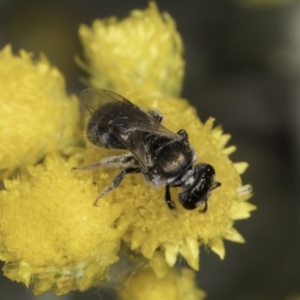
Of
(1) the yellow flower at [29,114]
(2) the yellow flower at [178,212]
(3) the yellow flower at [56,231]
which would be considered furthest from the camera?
(1) the yellow flower at [29,114]

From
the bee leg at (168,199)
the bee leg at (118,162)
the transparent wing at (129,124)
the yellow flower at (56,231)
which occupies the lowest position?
the yellow flower at (56,231)

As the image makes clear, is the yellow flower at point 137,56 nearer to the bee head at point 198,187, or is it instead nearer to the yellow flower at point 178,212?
the yellow flower at point 178,212

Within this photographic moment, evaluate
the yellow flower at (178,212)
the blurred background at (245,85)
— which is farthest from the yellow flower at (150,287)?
the blurred background at (245,85)

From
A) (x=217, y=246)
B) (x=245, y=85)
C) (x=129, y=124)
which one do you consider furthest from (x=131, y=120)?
(x=245, y=85)

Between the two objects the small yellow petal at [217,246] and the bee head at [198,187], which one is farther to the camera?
the small yellow petal at [217,246]

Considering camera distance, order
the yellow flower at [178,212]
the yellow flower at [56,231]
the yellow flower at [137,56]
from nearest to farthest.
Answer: the yellow flower at [56,231] < the yellow flower at [178,212] < the yellow flower at [137,56]

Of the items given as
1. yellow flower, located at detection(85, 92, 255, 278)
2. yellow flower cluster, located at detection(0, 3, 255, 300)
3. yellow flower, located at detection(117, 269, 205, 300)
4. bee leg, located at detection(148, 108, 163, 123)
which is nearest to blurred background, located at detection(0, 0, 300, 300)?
yellow flower, located at detection(117, 269, 205, 300)

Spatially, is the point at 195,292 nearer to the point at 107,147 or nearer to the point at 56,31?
the point at 107,147

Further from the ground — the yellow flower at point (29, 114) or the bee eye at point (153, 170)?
the bee eye at point (153, 170)
